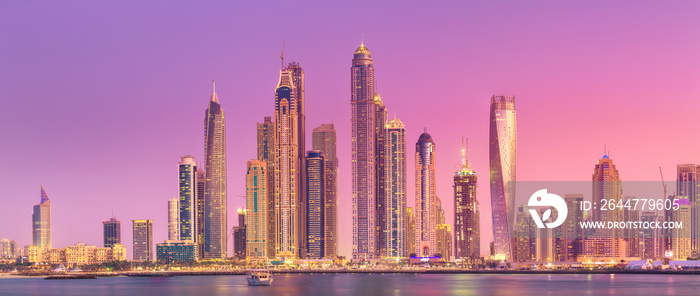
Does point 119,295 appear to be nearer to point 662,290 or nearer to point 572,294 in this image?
point 572,294

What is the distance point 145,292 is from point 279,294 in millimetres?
29645

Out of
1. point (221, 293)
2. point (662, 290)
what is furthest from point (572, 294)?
point (221, 293)

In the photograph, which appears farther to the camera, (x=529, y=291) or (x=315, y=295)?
(x=529, y=291)

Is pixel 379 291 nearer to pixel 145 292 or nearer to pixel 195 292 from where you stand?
pixel 195 292

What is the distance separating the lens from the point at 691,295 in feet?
493

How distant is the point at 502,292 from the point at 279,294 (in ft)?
138

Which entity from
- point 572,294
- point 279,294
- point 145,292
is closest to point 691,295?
point 572,294

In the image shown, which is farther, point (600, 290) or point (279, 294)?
point (600, 290)

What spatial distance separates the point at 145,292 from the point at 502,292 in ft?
224

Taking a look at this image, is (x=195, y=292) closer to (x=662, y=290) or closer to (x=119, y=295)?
(x=119, y=295)

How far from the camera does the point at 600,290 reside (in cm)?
16988

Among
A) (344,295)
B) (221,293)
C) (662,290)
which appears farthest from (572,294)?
(221,293)

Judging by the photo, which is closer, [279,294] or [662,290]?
[279,294]

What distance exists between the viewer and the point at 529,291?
16938 cm
